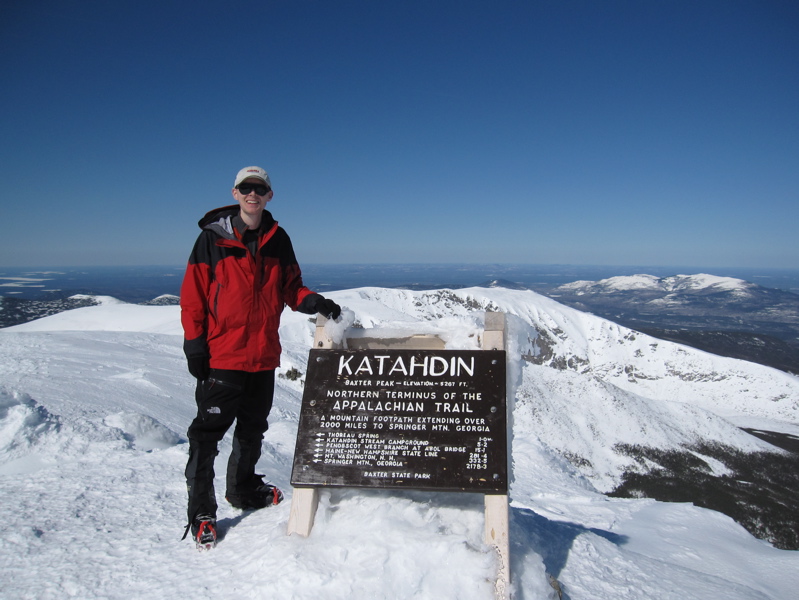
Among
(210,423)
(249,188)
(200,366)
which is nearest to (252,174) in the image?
(249,188)

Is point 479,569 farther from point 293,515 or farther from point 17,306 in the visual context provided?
point 17,306

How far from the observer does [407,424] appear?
339 cm

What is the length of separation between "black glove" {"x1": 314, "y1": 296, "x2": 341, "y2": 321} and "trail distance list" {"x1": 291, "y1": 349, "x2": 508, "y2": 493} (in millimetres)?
344

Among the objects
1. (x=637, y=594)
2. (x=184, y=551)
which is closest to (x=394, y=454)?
(x=184, y=551)

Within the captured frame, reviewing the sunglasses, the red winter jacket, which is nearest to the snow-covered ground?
the red winter jacket

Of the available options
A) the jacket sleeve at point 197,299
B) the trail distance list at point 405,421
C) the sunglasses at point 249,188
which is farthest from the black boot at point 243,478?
the sunglasses at point 249,188

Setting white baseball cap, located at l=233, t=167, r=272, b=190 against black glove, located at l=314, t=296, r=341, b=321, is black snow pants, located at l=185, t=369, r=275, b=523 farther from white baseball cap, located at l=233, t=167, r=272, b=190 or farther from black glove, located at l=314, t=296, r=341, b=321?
white baseball cap, located at l=233, t=167, r=272, b=190

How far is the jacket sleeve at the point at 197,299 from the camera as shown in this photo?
354 centimetres

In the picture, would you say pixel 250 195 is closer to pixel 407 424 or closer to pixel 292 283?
pixel 292 283

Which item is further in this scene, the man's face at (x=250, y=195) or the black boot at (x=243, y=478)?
the black boot at (x=243, y=478)

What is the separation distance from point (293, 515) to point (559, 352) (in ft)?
261

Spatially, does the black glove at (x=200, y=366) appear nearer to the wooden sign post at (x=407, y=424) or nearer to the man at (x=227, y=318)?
the man at (x=227, y=318)

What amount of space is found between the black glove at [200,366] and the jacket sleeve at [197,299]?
4 centimetres

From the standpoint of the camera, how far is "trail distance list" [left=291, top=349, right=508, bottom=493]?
3209 millimetres
